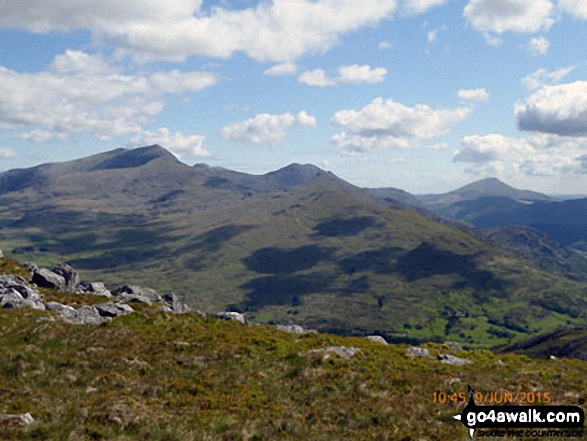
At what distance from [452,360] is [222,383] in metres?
19.6

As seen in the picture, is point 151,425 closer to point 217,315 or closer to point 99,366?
point 99,366

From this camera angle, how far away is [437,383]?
1007 inches

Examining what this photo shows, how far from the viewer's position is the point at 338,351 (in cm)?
3262

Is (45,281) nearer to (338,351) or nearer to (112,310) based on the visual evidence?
(112,310)

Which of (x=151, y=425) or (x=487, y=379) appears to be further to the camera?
(x=487, y=379)

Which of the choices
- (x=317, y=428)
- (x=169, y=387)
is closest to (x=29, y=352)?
(x=169, y=387)

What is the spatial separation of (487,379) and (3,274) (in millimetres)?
49510

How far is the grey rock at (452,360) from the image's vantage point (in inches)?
1320

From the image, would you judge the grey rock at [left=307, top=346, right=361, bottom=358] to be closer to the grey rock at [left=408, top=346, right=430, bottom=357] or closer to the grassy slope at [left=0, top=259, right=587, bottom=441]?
the grassy slope at [left=0, top=259, right=587, bottom=441]
